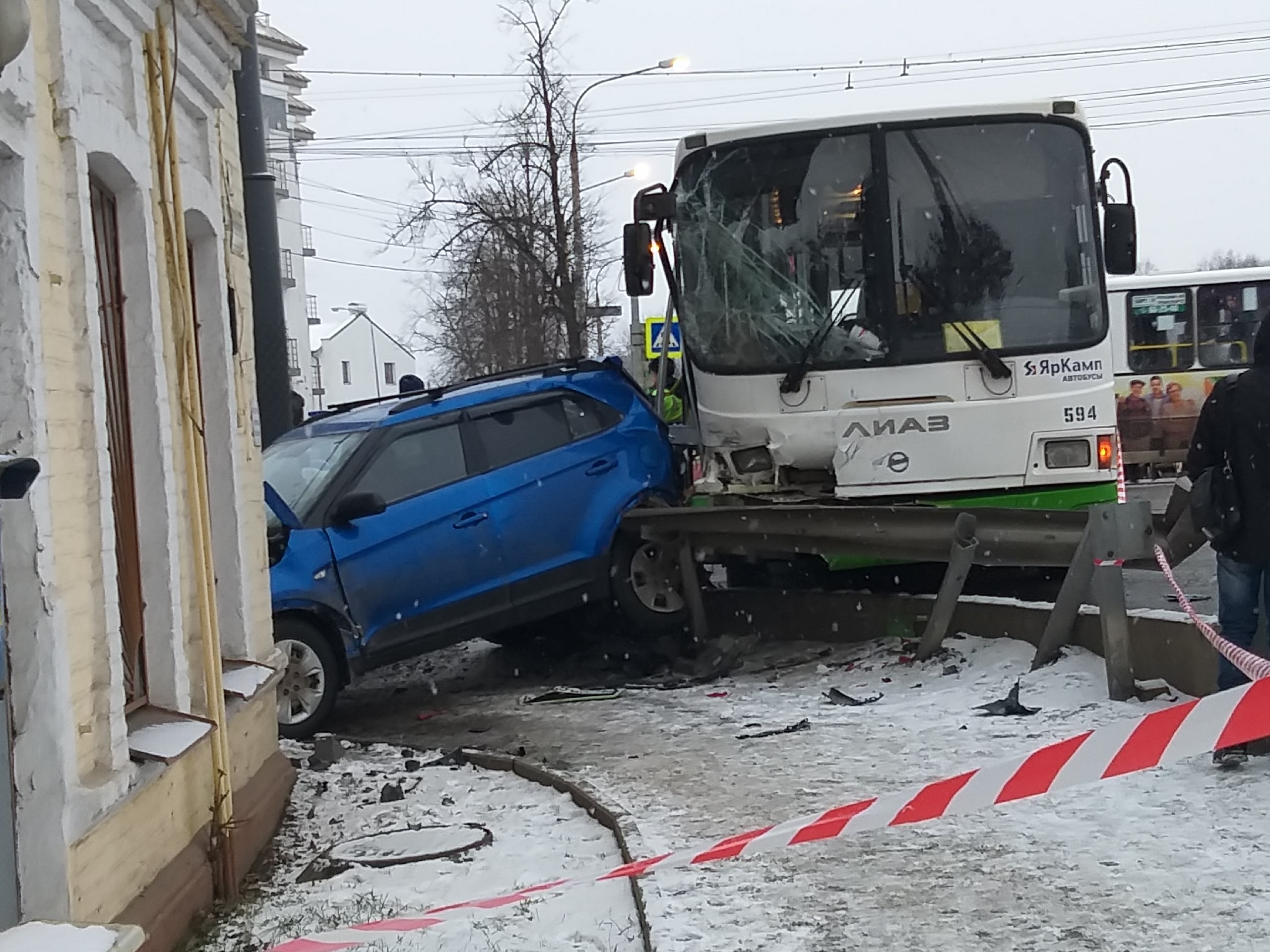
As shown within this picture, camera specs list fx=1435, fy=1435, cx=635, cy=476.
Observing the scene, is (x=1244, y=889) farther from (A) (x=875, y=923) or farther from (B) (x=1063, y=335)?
(B) (x=1063, y=335)

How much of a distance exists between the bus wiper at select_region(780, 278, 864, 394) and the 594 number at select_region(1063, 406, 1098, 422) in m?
1.55

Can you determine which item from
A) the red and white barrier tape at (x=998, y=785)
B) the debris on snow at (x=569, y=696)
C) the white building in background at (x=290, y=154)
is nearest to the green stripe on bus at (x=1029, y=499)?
the debris on snow at (x=569, y=696)

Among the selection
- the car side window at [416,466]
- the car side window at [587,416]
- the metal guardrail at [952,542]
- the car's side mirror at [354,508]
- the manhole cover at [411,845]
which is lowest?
the manhole cover at [411,845]

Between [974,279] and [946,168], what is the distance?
75cm

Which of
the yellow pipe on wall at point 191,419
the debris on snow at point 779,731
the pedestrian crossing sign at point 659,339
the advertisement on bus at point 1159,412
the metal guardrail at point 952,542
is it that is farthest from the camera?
the advertisement on bus at point 1159,412

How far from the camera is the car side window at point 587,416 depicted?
9758 millimetres

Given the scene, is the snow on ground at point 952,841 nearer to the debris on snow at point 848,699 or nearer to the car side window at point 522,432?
the debris on snow at point 848,699

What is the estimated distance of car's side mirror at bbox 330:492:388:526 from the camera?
8828mm

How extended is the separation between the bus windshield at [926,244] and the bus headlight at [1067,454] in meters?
0.60

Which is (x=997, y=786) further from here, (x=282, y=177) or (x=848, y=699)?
(x=282, y=177)

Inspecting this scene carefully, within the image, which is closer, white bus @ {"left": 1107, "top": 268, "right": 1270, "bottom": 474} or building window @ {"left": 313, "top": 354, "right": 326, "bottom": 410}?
white bus @ {"left": 1107, "top": 268, "right": 1270, "bottom": 474}

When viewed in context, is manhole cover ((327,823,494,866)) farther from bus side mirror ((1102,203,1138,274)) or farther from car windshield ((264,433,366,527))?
bus side mirror ((1102,203,1138,274))

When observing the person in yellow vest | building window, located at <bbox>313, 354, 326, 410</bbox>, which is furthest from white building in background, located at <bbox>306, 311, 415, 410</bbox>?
the person in yellow vest

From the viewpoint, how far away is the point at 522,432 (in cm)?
962
